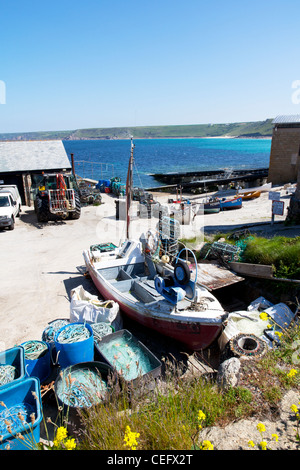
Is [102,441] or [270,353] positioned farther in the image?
[270,353]

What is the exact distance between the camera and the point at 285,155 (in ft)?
96.1

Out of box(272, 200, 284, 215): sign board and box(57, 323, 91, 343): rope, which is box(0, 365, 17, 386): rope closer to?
box(57, 323, 91, 343): rope

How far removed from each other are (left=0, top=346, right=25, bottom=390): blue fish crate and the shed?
719 inches

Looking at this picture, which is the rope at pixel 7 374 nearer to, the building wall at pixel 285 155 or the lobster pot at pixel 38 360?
the lobster pot at pixel 38 360

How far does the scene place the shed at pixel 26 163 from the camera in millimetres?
21547

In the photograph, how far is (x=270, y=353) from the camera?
5.22 m

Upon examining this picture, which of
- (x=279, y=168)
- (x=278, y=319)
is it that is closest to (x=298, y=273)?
(x=278, y=319)

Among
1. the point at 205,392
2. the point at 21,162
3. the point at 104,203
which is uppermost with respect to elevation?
the point at 21,162

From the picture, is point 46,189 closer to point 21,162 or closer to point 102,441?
point 21,162

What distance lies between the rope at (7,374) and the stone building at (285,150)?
28958mm

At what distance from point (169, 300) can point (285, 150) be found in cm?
2672

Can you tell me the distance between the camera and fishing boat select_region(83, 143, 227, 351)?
684cm
